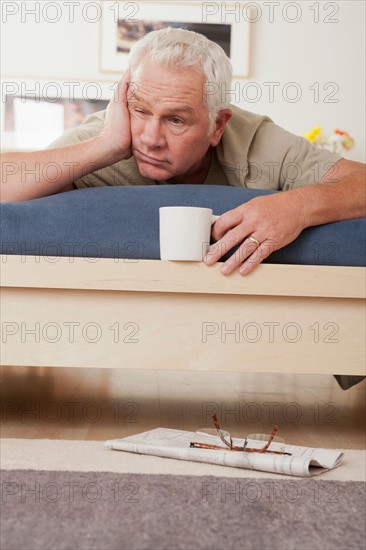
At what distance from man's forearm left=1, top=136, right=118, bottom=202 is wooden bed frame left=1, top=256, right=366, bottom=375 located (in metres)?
0.24

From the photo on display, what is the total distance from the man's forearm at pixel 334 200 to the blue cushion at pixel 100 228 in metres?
0.05

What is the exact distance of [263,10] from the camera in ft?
14.9

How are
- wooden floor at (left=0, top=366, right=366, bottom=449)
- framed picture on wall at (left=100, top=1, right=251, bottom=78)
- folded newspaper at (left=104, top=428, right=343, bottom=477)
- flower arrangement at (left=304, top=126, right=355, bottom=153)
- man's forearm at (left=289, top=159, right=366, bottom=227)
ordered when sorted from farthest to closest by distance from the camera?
framed picture on wall at (left=100, top=1, right=251, bottom=78), flower arrangement at (left=304, top=126, right=355, bottom=153), wooden floor at (left=0, top=366, right=366, bottom=449), man's forearm at (left=289, top=159, right=366, bottom=227), folded newspaper at (left=104, top=428, right=343, bottom=477)

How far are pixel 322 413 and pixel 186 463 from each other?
0.69 m

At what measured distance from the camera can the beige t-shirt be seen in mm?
1689

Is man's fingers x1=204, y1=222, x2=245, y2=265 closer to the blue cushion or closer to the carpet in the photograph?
the blue cushion

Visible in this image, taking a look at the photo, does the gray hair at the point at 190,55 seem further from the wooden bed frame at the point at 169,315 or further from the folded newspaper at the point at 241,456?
the folded newspaper at the point at 241,456

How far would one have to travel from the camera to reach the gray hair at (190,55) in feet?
5.29

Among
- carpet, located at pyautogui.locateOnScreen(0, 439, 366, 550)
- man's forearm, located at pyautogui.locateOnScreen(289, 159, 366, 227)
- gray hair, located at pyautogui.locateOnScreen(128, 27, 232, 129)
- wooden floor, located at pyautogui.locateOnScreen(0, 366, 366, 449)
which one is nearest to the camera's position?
carpet, located at pyautogui.locateOnScreen(0, 439, 366, 550)

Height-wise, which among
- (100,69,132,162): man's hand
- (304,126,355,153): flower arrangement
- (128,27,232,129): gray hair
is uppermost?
(128,27,232,129): gray hair

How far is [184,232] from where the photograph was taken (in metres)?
1.30

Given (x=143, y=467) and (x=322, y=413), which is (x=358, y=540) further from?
(x=322, y=413)

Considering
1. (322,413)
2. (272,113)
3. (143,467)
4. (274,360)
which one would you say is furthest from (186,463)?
(272,113)

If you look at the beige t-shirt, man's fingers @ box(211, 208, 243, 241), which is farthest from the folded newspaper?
the beige t-shirt
